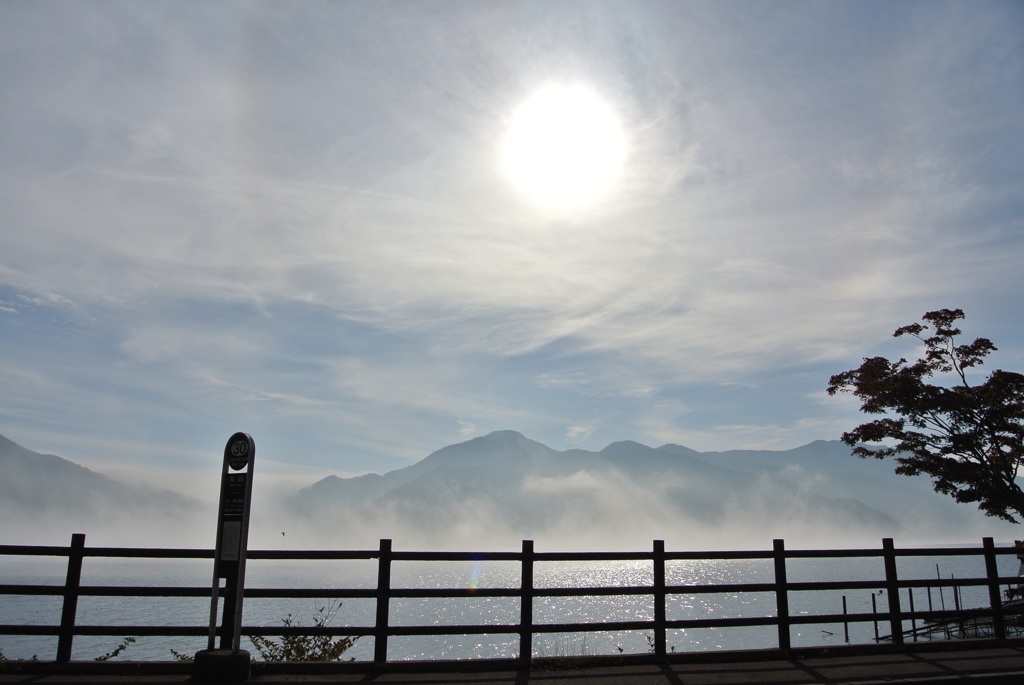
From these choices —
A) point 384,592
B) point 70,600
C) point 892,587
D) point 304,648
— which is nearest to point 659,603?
point 384,592

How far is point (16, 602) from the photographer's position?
164m

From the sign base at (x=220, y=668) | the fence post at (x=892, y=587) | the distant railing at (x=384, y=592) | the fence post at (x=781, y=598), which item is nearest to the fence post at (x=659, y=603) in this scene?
→ the distant railing at (x=384, y=592)

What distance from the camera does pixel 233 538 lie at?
8.89 metres

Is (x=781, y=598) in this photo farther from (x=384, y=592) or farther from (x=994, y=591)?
(x=384, y=592)

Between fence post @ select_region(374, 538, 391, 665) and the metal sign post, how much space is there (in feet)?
5.89

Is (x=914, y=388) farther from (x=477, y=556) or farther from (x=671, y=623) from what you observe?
(x=477, y=556)

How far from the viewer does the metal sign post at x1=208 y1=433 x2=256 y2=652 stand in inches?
345

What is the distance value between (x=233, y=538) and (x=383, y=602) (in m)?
2.28

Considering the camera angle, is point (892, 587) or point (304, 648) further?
point (892, 587)

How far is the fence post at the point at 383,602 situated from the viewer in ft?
31.3

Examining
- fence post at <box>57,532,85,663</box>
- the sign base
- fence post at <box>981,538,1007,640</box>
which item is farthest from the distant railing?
fence post at <box>981,538,1007,640</box>

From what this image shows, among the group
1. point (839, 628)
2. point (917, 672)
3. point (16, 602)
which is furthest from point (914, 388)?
point (16, 602)

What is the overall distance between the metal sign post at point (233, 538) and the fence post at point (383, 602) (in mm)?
1797

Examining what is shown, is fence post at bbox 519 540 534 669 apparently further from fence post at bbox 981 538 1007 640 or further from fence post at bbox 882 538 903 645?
fence post at bbox 981 538 1007 640
